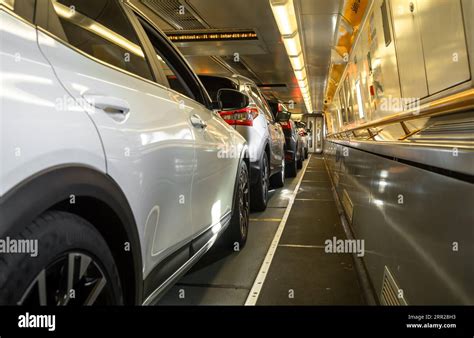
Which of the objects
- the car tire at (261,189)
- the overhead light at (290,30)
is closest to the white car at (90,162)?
the car tire at (261,189)

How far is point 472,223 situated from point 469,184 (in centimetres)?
11

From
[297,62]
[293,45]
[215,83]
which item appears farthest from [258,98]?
[297,62]

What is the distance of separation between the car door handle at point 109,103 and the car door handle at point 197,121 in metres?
0.69

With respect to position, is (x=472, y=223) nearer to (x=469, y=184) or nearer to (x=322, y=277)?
(x=469, y=184)

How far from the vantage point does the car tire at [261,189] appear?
14.3 ft

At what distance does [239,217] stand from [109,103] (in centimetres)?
205

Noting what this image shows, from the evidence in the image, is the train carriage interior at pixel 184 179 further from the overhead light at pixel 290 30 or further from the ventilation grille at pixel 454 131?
the overhead light at pixel 290 30

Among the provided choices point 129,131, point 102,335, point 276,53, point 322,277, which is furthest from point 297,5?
point 102,335

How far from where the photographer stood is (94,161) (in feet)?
3.53

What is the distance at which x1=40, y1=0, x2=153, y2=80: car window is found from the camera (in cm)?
137

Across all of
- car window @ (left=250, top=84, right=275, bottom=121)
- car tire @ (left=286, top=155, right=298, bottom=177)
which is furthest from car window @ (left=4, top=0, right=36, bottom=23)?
car tire @ (left=286, top=155, right=298, bottom=177)

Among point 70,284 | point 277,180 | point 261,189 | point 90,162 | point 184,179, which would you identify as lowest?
point 277,180

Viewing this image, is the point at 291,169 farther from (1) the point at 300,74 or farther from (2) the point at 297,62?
(1) the point at 300,74

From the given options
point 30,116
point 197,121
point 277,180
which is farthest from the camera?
point 277,180
